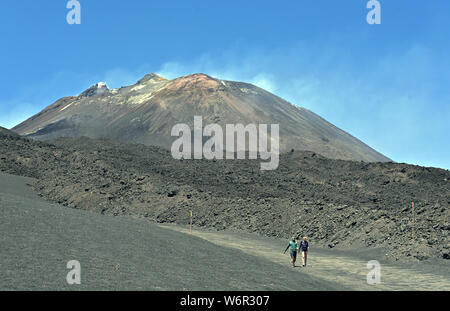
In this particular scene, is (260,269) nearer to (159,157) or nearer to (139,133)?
(159,157)

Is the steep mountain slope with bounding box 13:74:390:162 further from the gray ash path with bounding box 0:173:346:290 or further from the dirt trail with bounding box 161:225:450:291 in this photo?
the gray ash path with bounding box 0:173:346:290

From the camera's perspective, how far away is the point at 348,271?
24422mm

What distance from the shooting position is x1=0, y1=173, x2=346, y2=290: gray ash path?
1405cm

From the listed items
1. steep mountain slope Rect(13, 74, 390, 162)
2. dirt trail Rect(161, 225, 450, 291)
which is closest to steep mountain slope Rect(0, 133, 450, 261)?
dirt trail Rect(161, 225, 450, 291)

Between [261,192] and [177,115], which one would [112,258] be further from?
[177,115]

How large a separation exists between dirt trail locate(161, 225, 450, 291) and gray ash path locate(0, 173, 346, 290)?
99.8 inches

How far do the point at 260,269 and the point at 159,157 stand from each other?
52330 millimetres

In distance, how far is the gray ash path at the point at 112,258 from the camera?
14.1 meters

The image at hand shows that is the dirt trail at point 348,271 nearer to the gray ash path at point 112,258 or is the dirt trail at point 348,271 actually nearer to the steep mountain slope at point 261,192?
the gray ash path at point 112,258

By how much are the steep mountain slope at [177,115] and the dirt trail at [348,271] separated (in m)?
81.3

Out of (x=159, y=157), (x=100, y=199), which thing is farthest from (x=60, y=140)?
(x=100, y=199)

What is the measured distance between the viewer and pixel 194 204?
148 feet

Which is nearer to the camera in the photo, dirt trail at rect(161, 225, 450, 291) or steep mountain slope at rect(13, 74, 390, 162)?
dirt trail at rect(161, 225, 450, 291)

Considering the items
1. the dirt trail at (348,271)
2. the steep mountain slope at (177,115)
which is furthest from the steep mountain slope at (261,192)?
the steep mountain slope at (177,115)
